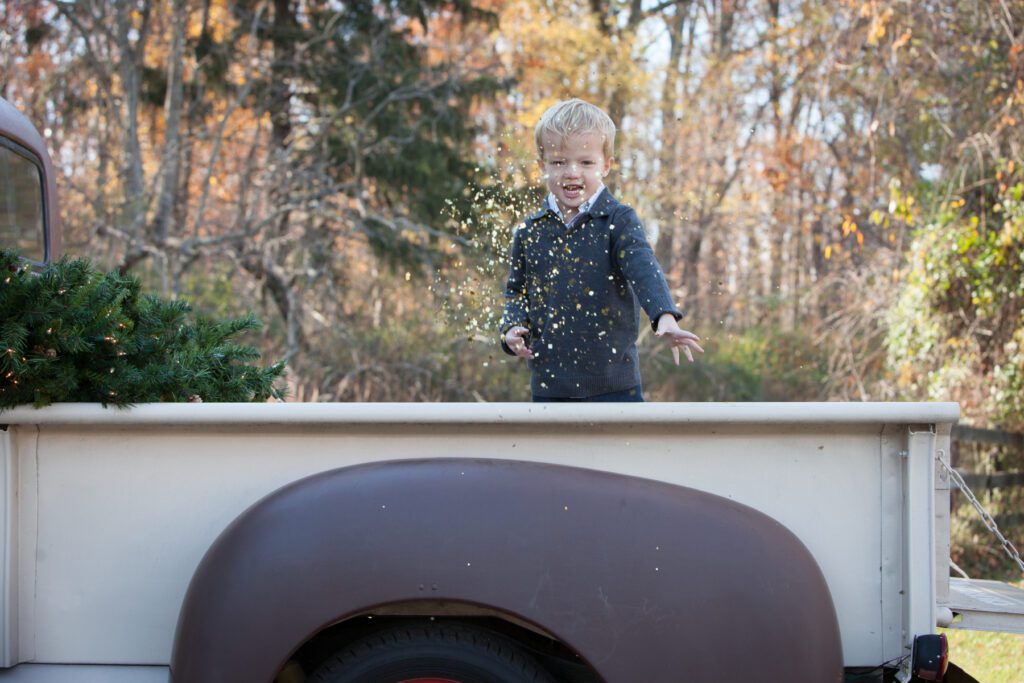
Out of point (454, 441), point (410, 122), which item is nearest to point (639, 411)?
point (454, 441)

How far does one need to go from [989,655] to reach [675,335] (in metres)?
2.86

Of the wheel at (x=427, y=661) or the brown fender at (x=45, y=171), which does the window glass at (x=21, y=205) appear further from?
the wheel at (x=427, y=661)

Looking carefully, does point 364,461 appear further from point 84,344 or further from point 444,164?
point 444,164

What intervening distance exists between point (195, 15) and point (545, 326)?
1179 centimetres

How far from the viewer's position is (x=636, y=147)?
41.4 feet

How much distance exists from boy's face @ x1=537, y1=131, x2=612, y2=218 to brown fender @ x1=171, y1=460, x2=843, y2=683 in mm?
1210

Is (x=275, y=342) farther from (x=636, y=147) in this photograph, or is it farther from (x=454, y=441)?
(x=454, y=441)

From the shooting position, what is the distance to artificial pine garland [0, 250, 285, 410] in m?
2.15

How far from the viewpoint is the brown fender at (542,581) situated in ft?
6.17

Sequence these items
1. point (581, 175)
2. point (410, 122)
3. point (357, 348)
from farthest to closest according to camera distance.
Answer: point (410, 122) → point (357, 348) → point (581, 175)

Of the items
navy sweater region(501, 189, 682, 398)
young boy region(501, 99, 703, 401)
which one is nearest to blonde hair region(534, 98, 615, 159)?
young boy region(501, 99, 703, 401)

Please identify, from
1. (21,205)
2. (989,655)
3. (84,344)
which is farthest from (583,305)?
(989,655)

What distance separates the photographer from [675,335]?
7.71 feet

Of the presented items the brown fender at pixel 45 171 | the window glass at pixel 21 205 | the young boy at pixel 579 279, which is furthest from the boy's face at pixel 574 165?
the brown fender at pixel 45 171
